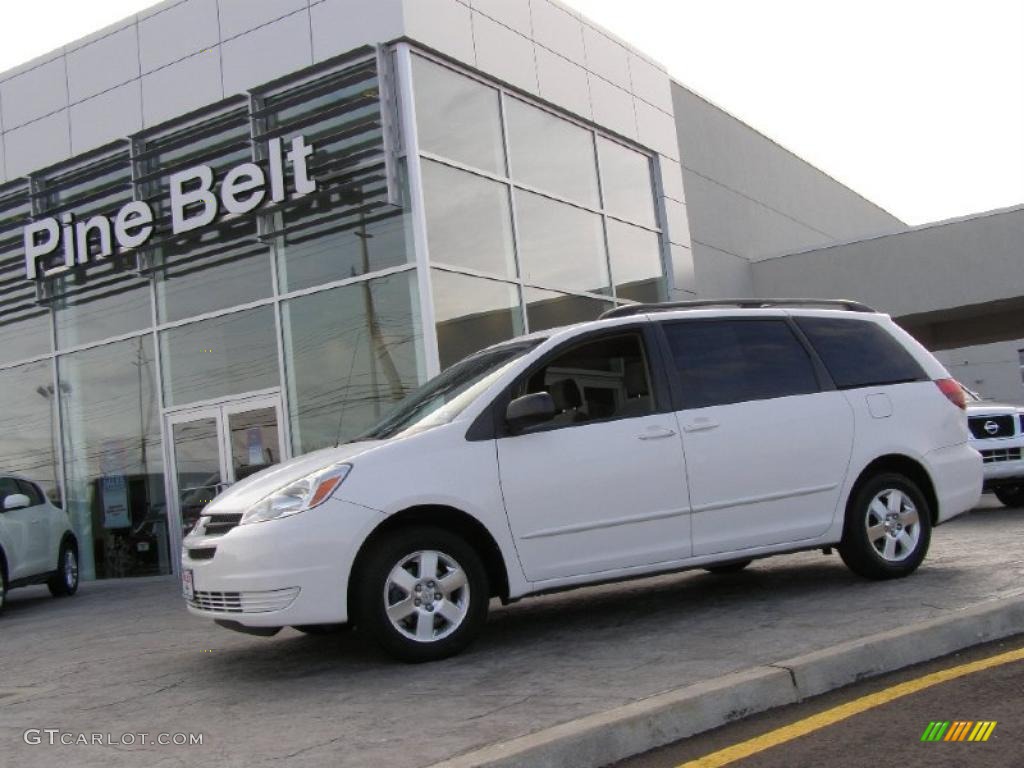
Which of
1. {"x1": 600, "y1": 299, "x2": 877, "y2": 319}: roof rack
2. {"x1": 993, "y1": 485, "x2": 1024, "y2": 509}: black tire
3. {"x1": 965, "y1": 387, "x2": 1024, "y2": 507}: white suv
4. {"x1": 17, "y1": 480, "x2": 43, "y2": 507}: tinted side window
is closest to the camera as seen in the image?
{"x1": 600, "y1": 299, "x2": 877, "y2": 319}: roof rack

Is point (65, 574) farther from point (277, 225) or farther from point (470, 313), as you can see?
point (470, 313)

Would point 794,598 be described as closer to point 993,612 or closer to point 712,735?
point 993,612

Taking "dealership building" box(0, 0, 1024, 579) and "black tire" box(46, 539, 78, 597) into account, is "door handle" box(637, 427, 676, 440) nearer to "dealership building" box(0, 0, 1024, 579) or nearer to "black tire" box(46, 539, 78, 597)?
"dealership building" box(0, 0, 1024, 579)

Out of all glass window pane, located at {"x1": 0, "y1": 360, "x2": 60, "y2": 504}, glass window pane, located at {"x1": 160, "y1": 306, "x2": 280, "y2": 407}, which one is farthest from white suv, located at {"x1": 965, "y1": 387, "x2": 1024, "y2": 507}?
glass window pane, located at {"x1": 0, "y1": 360, "x2": 60, "y2": 504}

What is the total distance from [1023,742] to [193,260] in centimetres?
1215

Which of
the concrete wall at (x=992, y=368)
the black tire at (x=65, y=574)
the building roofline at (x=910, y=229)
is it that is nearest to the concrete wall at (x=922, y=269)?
the building roofline at (x=910, y=229)

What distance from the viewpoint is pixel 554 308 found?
14.4 m

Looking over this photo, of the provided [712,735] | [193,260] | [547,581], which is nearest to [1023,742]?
[712,735]

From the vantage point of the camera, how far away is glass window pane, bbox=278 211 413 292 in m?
12.4

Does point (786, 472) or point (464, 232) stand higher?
point (464, 232)

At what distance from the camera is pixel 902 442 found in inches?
264

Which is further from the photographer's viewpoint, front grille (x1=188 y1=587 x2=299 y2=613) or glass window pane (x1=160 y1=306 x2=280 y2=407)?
glass window pane (x1=160 y1=306 x2=280 y2=407)

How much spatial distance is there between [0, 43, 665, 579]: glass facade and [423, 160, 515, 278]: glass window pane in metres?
0.03

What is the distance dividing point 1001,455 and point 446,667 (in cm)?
795
